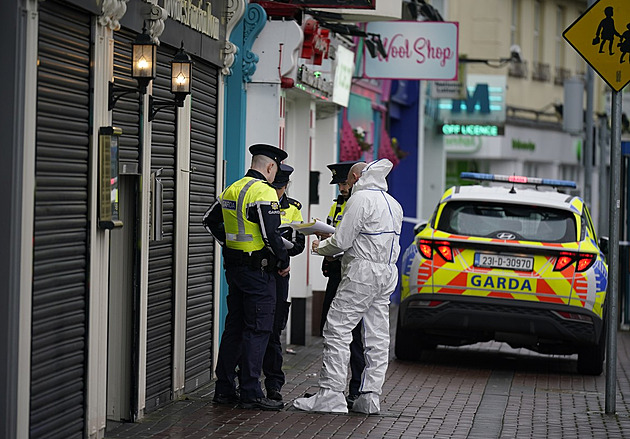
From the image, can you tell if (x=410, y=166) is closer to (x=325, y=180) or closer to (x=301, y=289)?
(x=325, y=180)

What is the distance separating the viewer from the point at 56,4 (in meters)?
7.86

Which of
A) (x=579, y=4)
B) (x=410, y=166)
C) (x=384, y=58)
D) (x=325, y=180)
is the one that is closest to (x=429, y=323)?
(x=325, y=180)

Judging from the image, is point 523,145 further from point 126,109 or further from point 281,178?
point 126,109

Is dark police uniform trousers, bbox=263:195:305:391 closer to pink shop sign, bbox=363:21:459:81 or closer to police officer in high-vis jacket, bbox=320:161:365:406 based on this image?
police officer in high-vis jacket, bbox=320:161:365:406

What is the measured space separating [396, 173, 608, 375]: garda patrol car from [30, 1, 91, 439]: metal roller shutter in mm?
5425

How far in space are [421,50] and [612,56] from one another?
27.5ft

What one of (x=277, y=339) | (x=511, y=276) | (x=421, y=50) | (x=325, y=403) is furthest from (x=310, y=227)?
(x=421, y=50)

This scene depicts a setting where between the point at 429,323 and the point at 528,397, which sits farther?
the point at 429,323

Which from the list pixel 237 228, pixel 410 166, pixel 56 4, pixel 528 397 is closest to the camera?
pixel 56 4

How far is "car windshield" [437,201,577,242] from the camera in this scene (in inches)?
529

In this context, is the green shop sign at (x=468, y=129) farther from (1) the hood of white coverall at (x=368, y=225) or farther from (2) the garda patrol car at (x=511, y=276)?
(1) the hood of white coverall at (x=368, y=225)

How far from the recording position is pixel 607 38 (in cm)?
1110

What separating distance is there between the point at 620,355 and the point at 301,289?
149 inches

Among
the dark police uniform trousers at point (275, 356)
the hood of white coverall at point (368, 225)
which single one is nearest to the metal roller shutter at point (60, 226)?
the hood of white coverall at point (368, 225)
